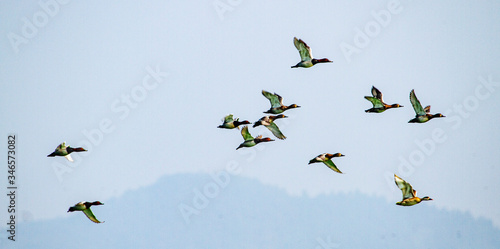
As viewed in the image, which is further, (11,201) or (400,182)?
(11,201)

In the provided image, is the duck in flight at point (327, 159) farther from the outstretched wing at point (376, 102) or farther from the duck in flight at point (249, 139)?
the duck in flight at point (249, 139)

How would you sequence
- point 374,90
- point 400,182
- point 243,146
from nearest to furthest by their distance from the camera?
point 400,182 → point 374,90 → point 243,146

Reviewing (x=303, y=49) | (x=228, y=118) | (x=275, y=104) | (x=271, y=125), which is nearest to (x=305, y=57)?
(x=303, y=49)

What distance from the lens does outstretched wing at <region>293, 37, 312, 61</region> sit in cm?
4053

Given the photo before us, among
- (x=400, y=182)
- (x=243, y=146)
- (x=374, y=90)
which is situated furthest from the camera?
(x=243, y=146)

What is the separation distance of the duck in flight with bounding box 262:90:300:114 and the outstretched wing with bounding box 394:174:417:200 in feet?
28.5

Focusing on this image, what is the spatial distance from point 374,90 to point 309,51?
473cm

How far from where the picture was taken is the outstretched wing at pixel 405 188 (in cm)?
3844

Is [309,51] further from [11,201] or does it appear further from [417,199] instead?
[11,201]

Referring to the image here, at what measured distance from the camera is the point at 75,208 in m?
39.6

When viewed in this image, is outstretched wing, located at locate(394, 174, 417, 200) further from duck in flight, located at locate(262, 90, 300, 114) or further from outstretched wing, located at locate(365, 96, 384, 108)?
duck in flight, located at locate(262, 90, 300, 114)

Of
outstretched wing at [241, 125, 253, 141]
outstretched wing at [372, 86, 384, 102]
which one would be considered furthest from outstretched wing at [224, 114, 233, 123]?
outstretched wing at [372, 86, 384, 102]

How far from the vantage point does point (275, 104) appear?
4309 cm

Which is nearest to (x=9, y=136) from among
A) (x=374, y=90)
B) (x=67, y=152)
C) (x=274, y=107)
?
(x=67, y=152)
